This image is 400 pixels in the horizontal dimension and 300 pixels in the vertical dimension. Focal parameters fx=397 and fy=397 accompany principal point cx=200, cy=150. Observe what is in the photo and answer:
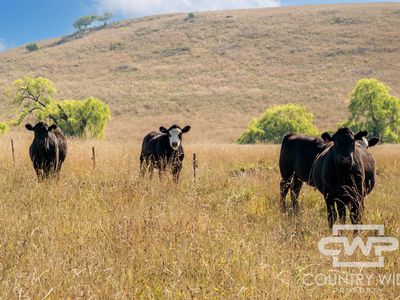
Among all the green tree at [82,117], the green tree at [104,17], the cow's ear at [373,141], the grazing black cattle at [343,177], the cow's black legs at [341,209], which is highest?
the green tree at [104,17]

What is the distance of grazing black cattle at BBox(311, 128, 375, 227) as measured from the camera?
5.82 m

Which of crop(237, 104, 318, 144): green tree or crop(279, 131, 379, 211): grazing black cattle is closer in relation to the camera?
crop(279, 131, 379, 211): grazing black cattle

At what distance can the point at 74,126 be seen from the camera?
31.4 m

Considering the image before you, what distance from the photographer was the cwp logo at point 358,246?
14.3 ft

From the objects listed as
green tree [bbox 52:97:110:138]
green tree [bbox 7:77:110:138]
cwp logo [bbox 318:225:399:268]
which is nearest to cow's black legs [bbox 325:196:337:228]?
cwp logo [bbox 318:225:399:268]

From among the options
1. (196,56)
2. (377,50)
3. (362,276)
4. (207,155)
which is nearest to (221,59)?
(196,56)

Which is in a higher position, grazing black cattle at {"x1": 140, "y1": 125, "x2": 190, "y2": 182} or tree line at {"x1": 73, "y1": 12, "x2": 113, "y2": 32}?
tree line at {"x1": 73, "y1": 12, "x2": 113, "y2": 32}

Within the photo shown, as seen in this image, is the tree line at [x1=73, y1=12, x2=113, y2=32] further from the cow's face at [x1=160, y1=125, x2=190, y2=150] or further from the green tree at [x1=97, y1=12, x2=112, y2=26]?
the cow's face at [x1=160, y1=125, x2=190, y2=150]

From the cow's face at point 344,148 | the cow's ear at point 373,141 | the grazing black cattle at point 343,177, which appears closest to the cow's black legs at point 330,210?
the grazing black cattle at point 343,177

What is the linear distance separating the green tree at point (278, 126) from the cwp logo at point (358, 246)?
31.3 meters

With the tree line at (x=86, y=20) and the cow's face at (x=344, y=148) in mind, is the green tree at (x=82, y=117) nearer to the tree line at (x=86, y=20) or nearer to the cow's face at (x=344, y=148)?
the cow's face at (x=344, y=148)

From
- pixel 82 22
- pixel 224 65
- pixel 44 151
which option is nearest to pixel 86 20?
pixel 82 22

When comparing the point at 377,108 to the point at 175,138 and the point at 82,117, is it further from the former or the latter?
the point at 175,138

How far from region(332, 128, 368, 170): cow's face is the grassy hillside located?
39.4m
